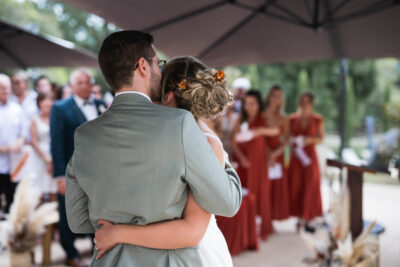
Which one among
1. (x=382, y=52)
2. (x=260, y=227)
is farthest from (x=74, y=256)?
(x=382, y=52)

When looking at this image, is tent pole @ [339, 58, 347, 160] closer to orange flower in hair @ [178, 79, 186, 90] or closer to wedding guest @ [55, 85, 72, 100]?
wedding guest @ [55, 85, 72, 100]

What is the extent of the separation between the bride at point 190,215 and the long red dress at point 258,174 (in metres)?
3.69

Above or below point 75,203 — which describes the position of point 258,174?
below

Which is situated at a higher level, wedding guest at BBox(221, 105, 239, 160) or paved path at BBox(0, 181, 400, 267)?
wedding guest at BBox(221, 105, 239, 160)

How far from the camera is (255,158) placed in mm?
5227

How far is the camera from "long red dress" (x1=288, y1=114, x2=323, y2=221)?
5.66 m

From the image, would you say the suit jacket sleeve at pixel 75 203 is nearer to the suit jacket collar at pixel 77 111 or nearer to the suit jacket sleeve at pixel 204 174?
the suit jacket sleeve at pixel 204 174

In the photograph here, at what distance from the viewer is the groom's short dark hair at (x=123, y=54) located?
1.31 metres

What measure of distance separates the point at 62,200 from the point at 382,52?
12.4 ft

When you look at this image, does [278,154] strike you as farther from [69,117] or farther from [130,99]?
[130,99]

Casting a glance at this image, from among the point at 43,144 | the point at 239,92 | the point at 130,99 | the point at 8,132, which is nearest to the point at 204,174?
the point at 130,99

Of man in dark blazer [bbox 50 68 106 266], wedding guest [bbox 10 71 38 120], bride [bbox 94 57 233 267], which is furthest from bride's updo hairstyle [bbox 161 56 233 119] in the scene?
wedding guest [bbox 10 71 38 120]

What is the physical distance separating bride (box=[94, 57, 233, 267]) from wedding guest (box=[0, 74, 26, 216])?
12.9 ft

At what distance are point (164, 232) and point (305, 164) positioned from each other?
469 centimetres
